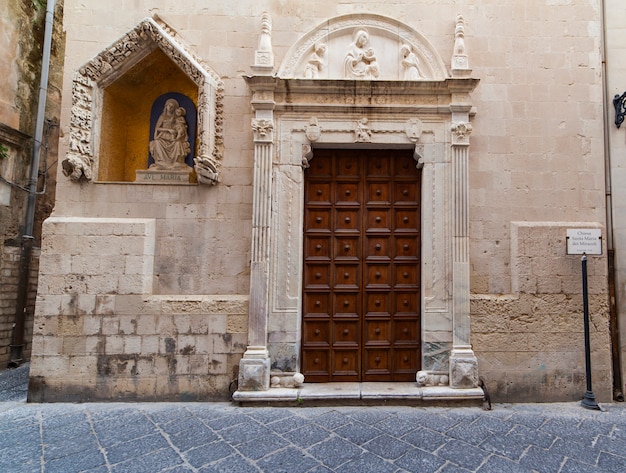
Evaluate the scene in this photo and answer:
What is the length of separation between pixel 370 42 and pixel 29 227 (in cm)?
670

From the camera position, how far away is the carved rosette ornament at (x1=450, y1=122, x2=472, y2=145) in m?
4.67

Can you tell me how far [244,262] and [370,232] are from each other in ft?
5.72

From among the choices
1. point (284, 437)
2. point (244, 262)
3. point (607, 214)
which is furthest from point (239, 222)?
point (607, 214)

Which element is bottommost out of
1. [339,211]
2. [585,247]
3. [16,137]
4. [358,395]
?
[358,395]

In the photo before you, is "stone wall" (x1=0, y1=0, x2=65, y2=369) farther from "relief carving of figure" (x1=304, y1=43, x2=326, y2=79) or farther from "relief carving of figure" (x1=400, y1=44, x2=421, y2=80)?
"relief carving of figure" (x1=400, y1=44, x2=421, y2=80)

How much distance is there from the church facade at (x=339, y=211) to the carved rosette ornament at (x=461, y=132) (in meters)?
0.03

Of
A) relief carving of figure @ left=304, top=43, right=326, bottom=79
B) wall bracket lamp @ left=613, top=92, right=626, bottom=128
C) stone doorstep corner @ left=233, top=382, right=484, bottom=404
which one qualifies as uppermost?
relief carving of figure @ left=304, top=43, right=326, bottom=79

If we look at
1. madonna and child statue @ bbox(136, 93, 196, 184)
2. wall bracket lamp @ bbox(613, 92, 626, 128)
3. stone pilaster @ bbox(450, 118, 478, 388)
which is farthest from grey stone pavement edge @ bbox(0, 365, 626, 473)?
wall bracket lamp @ bbox(613, 92, 626, 128)

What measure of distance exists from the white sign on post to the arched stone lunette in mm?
2840

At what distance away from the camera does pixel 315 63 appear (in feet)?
16.0

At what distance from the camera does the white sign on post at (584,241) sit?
4621 mm

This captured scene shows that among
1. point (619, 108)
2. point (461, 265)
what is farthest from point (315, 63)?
point (619, 108)

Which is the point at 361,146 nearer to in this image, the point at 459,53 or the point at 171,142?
the point at 459,53

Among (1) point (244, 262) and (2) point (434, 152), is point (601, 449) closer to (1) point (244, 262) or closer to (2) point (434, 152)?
(2) point (434, 152)
